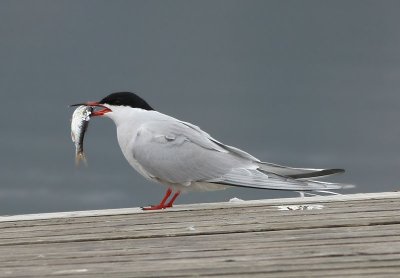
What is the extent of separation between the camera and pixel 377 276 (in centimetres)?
317

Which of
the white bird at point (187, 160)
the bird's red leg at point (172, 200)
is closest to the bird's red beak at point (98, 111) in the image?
the white bird at point (187, 160)

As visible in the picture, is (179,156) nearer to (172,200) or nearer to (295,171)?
(172,200)

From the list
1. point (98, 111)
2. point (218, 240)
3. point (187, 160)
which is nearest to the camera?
point (218, 240)

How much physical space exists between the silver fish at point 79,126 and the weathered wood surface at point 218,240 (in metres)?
1.20

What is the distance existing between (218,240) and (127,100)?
237 centimetres

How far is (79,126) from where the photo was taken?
257 inches

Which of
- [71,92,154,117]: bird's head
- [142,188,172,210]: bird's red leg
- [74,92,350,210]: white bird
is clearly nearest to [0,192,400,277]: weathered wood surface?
[142,188,172,210]: bird's red leg

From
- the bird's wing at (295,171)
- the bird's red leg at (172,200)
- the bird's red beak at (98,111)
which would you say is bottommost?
the bird's red leg at (172,200)

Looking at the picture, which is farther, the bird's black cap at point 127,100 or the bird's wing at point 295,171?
the bird's black cap at point 127,100

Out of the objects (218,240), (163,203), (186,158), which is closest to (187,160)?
(186,158)

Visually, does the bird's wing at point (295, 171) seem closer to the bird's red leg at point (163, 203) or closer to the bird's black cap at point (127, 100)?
the bird's red leg at point (163, 203)

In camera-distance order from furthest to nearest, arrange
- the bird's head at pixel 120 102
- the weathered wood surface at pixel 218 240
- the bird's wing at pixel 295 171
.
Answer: the bird's head at pixel 120 102 → the bird's wing at pixel 295 171 → the weathered wood surface at pixel 218 240

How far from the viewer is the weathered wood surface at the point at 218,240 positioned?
343 cm

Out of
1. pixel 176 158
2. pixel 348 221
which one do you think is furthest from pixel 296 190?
pixel 348 221
